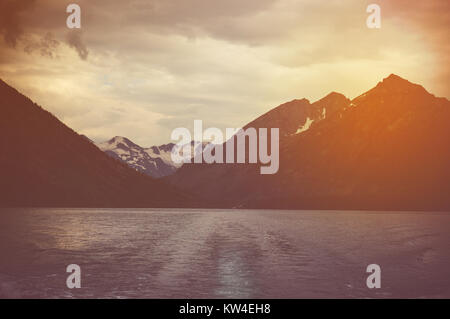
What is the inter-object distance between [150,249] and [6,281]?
3161 centimetres

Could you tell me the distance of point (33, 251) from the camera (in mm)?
67062

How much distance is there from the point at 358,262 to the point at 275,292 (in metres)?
25.5

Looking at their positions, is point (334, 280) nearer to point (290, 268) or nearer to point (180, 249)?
point (290, 268)

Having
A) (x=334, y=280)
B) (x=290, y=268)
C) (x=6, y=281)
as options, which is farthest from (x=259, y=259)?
(x=6, y=281)

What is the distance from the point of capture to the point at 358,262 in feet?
198

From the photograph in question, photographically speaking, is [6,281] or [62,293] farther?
[6,281]
